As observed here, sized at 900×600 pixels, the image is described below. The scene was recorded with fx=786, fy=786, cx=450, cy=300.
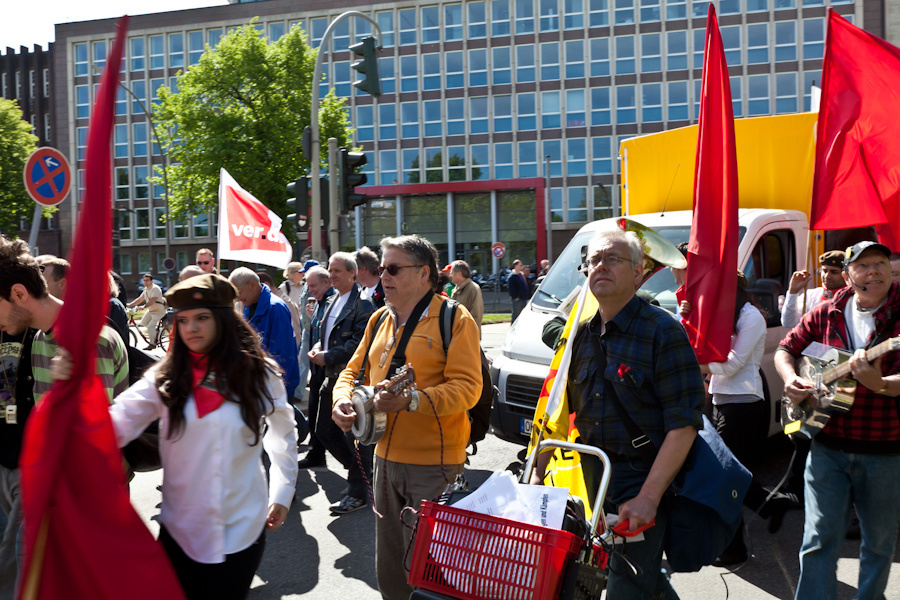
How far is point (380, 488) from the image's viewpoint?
368 centimetres

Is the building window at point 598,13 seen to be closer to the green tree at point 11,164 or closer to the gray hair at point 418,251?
the green tree at point 11,164

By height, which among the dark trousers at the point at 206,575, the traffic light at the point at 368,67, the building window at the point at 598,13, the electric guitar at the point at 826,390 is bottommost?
the dark trousers at the point at 206,575

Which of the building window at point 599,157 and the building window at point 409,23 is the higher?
the building window at point 409,23

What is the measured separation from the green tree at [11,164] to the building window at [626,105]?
1328 inches

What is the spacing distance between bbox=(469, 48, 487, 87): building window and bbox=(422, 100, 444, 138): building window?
2.55 meters

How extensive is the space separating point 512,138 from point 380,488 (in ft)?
156

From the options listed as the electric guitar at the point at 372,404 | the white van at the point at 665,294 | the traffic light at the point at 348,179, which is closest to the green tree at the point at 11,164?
the traffic light at the point at 348,179

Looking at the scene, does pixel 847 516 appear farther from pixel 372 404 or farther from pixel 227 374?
pixel 227 374

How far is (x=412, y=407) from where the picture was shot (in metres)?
3.31

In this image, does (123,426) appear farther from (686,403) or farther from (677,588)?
(677,588)

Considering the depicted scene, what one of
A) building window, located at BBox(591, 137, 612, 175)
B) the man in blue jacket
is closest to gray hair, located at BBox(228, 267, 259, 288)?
the man in blue jacket

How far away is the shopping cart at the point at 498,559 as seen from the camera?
86.4 inches

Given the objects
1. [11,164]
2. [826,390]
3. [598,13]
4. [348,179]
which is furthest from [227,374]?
[598,13]

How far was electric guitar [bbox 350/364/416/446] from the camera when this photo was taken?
126 inches
